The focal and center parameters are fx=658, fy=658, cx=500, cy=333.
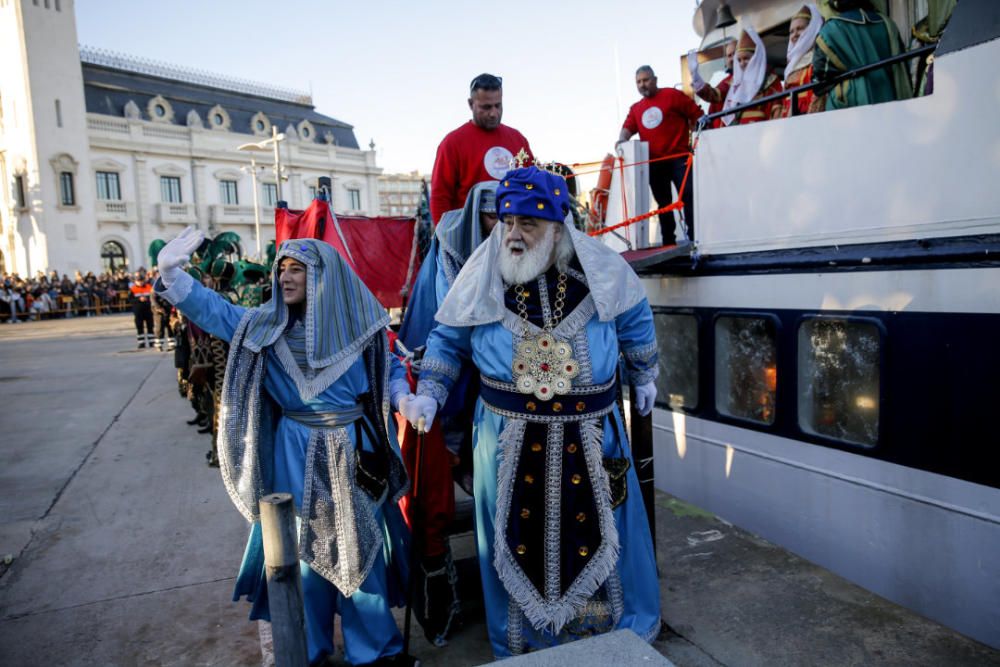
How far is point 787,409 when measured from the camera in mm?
4449

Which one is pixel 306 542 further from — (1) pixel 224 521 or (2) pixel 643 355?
(1) pixel 224 521

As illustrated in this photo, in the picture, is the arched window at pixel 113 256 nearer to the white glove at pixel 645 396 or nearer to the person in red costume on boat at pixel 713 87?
the person in red costume on boat at pixel 713 87

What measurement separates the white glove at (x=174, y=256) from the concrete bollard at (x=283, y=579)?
1.31 metres

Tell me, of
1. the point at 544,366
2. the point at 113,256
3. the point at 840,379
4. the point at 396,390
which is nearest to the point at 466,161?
the point at 396,390

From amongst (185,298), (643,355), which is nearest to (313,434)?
Answer: (185,298)

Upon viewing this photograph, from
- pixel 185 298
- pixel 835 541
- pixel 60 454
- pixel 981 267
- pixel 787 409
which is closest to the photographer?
pixel 185 298

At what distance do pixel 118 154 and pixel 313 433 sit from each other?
45.3 m

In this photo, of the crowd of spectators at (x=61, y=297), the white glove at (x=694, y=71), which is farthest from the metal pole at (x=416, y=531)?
the crowd of spectators at (x=61, y=297)

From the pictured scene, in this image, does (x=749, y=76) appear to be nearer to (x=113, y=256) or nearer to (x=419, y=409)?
(x=419, y=409)

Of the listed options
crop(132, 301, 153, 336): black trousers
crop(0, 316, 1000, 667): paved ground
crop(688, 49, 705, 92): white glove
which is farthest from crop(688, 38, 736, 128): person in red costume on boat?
crop(132, 301, 153, 336): black trousers

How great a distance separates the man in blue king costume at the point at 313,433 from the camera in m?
2.97

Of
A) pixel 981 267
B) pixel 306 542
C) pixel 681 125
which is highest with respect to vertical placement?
pixel 681 125

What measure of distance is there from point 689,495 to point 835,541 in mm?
1357

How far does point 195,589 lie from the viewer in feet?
13.4
